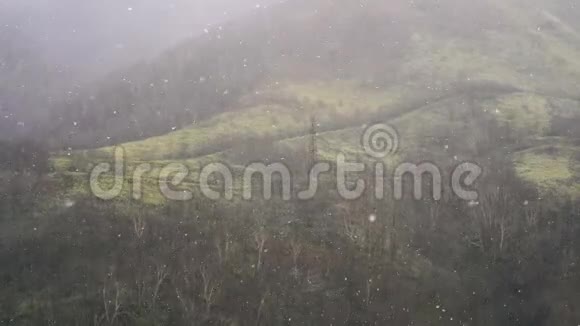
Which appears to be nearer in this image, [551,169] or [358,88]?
[551,169]

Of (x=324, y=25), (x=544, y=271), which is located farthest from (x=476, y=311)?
(x=324, y=25)

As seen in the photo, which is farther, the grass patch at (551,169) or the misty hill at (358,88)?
the misty hill at (358,88)

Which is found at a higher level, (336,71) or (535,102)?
(336,71)

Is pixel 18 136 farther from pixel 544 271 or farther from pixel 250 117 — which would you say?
pixel 544 271

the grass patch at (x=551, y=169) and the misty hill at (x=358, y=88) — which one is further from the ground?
the misty hill at (x=358, y=88)

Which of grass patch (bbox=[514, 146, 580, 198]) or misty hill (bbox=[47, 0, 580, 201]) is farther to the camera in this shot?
misty hill (bbox=[47, 0, 580, 201])

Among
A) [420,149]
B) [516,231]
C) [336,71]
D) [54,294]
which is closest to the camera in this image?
[54,294]

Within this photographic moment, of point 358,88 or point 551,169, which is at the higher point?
point 358,88

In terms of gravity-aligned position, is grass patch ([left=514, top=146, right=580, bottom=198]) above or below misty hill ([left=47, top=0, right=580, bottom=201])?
below

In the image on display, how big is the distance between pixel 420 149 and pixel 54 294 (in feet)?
108

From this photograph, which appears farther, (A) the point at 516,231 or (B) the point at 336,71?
(B) the point at 336,71

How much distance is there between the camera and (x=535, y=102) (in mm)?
60719

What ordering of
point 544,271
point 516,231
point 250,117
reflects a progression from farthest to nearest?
point 250,117, point 516,231, point 544,271

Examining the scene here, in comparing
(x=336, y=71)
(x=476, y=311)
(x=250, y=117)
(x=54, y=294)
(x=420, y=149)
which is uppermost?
(x=336, y=71)
